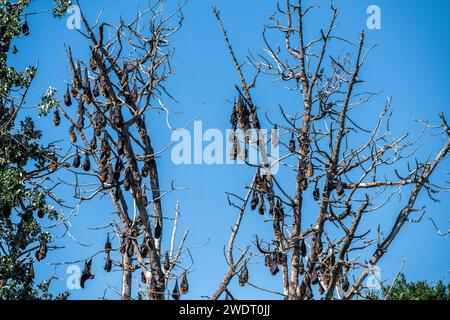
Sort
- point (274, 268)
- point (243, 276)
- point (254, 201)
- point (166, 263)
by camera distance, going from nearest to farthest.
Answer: point (274, 268) < point (243, 276) < point (254, 201) < point (166, 263)

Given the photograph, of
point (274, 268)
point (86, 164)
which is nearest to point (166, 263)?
point (274, 268)

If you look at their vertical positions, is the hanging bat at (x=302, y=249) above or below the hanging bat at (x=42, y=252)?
below

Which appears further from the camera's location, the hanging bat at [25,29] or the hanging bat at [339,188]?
the hanging bat at [25,29]

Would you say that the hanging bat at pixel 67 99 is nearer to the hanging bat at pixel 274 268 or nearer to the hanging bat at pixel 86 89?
the hanging bat at pixel 86 89

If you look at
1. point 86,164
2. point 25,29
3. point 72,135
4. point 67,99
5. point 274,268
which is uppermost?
point 25,29

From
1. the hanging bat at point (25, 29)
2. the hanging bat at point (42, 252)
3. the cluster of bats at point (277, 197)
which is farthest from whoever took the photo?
the hanging bat at point (25, 29)

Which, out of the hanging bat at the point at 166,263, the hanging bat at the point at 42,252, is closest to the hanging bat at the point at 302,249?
the hanging bat at the point at 166,263

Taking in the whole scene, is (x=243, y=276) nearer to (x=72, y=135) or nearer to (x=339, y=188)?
(x=339, y=188)

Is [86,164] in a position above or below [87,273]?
above

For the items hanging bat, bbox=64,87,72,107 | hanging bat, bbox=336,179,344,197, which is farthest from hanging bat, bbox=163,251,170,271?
hanging bat, bbox=64,87,72,107

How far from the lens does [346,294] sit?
13398 mm

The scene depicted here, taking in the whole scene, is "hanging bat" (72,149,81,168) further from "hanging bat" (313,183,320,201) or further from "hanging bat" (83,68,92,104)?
"hanging bat" (313,183,320,201)

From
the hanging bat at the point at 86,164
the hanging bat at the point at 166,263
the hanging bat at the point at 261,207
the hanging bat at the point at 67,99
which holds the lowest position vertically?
the hanging bat at the point at 166,263
